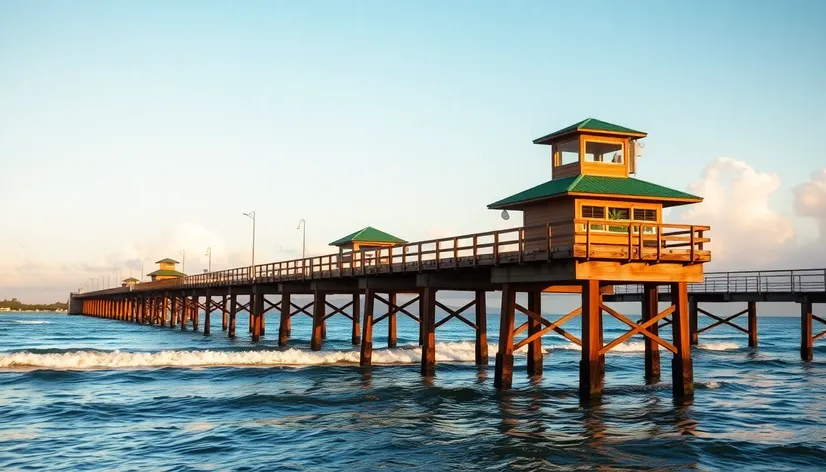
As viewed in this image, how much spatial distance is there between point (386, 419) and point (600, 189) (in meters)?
10.1

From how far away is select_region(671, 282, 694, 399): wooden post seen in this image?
26.0 meters

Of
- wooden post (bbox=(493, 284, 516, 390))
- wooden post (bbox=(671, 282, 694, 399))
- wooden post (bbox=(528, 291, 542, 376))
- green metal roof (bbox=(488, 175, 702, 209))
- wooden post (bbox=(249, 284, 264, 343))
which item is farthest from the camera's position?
wooden post (bbox=(249, 284, 264, 343))

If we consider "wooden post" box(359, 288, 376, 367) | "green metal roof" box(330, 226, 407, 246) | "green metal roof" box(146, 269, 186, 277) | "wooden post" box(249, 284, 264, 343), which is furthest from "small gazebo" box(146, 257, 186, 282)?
"wooden post" box(359, 288, 376, 367)

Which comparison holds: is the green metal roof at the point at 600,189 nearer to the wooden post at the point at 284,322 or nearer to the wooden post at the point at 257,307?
the wooden post at the point at 284,322

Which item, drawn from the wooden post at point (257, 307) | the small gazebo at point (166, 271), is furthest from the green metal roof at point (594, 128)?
the small gazebo at point (166, 271)

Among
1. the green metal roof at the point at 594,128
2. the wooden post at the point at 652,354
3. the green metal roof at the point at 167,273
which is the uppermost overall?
the green metal roof at the point at 594,128

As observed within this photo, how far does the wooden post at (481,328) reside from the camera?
36.2 metres

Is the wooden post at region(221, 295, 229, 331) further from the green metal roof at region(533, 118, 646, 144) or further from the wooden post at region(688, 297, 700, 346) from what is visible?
the green metal roof at region(533, 118, 646, 144)

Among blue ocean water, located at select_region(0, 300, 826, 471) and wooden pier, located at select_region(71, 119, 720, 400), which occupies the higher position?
wooden pier, located at select_region(71, 119, 720, 400)

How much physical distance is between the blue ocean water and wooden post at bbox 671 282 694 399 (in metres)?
0.72

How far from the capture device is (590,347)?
963 inches

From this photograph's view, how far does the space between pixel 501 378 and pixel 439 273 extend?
5831 mm

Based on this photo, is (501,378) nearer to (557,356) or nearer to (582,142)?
(582,142)

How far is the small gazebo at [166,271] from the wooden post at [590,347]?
9041 centimetres
